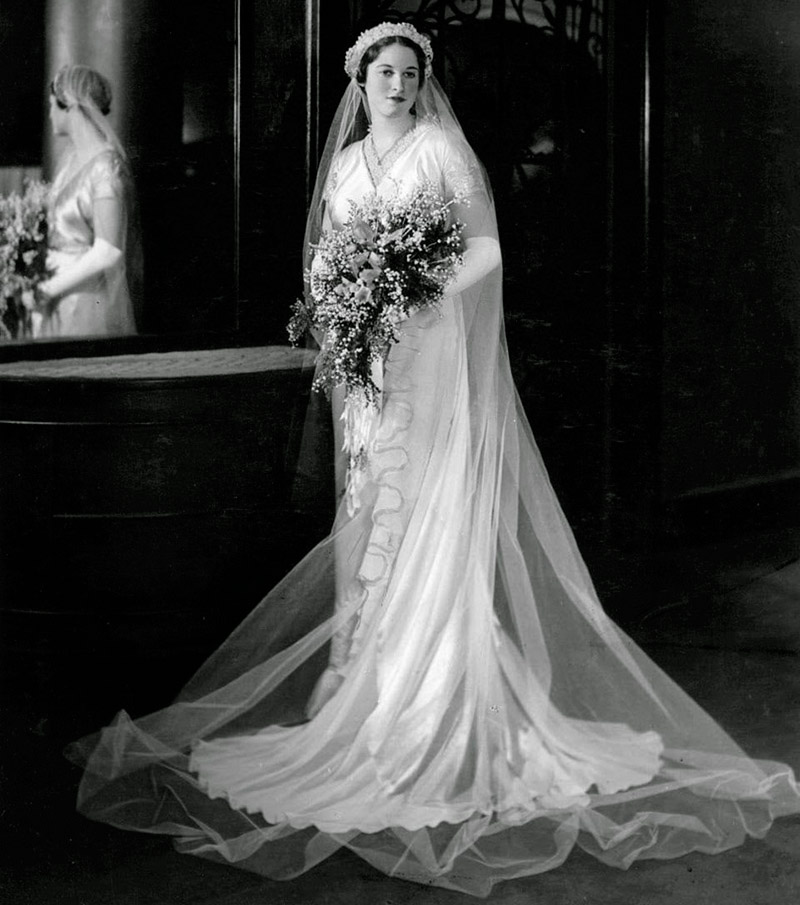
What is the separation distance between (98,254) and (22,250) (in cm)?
30

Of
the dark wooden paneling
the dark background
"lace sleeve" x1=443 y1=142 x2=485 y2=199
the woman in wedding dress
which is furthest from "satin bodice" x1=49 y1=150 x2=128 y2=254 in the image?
"lace sleeve" x1=443 y1=142 x2=485 y2=199

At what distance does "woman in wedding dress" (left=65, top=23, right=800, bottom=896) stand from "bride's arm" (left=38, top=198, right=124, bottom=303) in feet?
3.14

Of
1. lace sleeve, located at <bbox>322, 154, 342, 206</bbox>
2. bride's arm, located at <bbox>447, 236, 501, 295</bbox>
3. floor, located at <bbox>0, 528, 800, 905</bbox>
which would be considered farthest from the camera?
lace sleeve, located at <bbox>322, 154, 342, 206</bbox>

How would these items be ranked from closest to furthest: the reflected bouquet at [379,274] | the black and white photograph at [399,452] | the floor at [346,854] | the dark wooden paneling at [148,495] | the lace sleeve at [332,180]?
the floor at [346,854]
the black and white photograph at [399,452]
the reflected bouquet at [379,274]
the lace sleeve at [332,180]
the dark wooden paneling at [148,495]

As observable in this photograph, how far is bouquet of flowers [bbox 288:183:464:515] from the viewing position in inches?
132

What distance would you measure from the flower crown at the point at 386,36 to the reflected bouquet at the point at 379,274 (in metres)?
0.44

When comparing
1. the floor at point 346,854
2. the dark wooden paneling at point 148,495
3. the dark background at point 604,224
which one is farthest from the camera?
the dark background at point 604,224

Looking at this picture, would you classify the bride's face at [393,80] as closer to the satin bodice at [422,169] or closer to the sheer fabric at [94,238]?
the satin bodice at [422,169]

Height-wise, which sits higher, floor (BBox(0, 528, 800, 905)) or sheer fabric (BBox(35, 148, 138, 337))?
sheer fabric (BBox(35, 148, 138, 337))

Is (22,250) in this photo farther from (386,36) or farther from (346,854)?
(346,854)

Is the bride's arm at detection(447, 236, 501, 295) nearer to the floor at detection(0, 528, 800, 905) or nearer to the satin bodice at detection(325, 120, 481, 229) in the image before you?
the satin bodice at detection(325, 120, 481, 229)

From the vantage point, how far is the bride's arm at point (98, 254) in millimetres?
4238

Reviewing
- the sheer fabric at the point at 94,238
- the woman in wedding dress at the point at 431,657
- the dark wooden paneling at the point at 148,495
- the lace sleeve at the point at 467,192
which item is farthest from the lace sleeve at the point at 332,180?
the sheer fabric at the point at 94,238

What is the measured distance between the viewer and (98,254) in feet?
14.2
